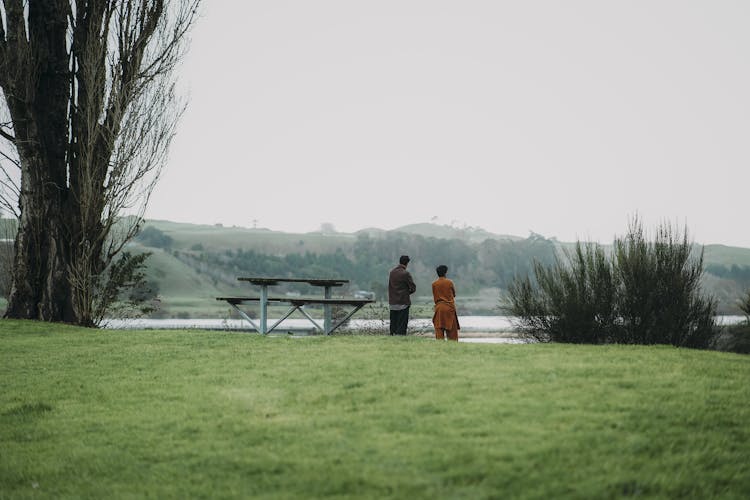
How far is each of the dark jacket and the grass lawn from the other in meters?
4.53

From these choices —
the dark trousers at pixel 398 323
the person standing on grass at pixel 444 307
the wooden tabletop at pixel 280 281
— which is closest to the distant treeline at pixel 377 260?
the wooden tabletop at pixel 280 281

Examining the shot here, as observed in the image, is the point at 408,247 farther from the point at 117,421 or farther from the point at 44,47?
the point at 117,421

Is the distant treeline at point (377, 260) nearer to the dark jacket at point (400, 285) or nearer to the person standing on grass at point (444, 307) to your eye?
the dark jacket at point (400, 285)

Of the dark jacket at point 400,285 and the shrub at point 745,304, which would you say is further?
the shrub at point 745,304

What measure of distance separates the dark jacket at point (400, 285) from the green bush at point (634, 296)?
16.5 ft

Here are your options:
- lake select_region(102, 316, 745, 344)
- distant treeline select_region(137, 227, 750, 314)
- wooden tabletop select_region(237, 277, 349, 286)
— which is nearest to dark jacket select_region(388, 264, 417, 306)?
wooden tabletop select_region(237, 277, 349, 286)

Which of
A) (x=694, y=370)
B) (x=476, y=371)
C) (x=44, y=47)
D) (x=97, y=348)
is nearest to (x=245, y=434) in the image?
(x=476, y=371)

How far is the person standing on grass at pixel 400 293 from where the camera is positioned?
1553 centimetres

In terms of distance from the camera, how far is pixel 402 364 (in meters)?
Result: 10.1

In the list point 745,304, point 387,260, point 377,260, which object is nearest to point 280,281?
point 745,304

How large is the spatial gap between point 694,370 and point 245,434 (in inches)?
238

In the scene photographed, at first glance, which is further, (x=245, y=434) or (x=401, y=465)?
(x=245, y=434)

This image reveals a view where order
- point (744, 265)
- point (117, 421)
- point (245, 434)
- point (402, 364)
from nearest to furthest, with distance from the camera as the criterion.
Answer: point (245, 434), point (117, 421), point (402, 364), point (744, 265)

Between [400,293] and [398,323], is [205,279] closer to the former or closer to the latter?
[398,323]
